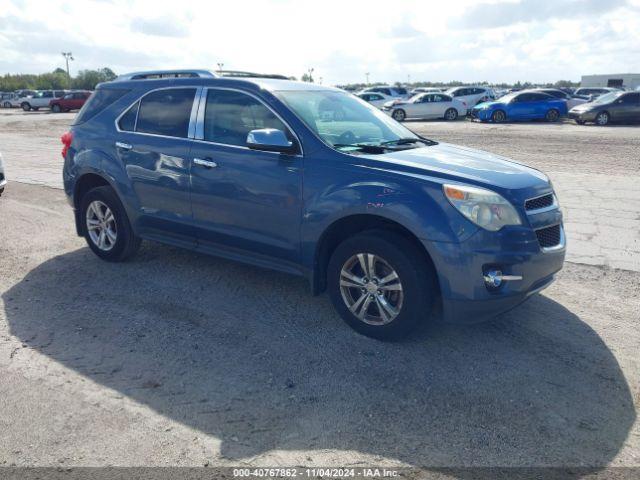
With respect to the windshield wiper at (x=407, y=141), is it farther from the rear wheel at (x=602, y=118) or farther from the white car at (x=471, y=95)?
the white car at (x=471, y=95)

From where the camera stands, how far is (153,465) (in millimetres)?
2982

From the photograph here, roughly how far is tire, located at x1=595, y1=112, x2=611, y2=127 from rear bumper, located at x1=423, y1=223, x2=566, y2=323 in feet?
76.9

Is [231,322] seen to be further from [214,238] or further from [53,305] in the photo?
[53,305]

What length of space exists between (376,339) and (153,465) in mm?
1950

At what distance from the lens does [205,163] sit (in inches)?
200

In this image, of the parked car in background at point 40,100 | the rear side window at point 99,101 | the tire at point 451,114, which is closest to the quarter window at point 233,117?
the rear side window at point 99,101

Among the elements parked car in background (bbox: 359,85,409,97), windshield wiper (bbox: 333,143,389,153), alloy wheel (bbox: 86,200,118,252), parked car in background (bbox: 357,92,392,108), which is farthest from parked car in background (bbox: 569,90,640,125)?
alloy wheel (bbox: 86,200,118,252)

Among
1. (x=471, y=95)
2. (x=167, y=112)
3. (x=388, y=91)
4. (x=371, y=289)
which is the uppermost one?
(x=388, y=91)

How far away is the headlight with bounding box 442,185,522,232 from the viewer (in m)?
3.92

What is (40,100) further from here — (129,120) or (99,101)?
(129,120)

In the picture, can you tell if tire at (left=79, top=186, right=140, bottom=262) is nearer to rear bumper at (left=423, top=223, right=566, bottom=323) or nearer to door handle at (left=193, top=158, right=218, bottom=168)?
door handle at (left=193, top=158, right=218, bottom=168)

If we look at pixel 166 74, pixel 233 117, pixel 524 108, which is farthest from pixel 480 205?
pixel 524 108

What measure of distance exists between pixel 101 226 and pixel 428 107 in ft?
83.0

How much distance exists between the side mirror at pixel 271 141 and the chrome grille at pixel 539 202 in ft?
5.93
